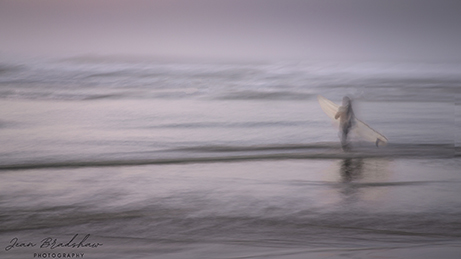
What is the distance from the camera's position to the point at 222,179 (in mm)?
2574

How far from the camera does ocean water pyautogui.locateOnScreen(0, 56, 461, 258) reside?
A: 161 cm

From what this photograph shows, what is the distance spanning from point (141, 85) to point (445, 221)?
5.97 m

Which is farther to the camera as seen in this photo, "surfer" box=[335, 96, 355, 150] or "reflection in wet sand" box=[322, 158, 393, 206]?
"surfer" box=[335, 96, 355, 150]

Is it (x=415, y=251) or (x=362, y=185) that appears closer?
(x=415, y=251)

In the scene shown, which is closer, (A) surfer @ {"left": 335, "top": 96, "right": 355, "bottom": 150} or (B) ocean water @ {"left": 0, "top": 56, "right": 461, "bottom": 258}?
(B) ocean water @ {"left": 0, "top": 56, "right": 461, "bottom": 258}

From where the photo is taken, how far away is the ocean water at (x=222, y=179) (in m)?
1.61

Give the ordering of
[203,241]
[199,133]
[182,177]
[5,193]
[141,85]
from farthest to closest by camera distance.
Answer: [141,85]
[199,133]
[182,177]
[5,193]
[203,241]

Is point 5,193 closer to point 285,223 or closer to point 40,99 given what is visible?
point 285,223

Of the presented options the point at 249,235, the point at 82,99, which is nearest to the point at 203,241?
the point at 249,235

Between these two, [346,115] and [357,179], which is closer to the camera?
[357,179]

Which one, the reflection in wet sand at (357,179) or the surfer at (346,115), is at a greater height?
the surfer at (346,115)

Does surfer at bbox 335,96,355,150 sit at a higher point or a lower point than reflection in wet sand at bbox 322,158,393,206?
higher

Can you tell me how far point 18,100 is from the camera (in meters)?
5.75

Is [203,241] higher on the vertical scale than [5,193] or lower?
lower
